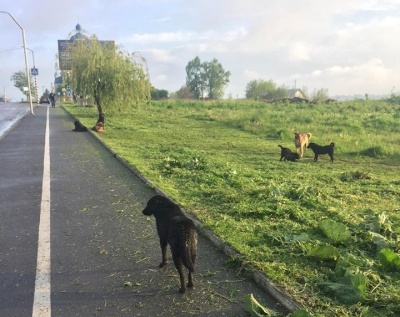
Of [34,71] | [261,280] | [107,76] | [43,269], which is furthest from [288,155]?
[34,71]

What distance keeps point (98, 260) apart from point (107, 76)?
23.0 m

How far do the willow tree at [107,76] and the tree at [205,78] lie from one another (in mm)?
89603

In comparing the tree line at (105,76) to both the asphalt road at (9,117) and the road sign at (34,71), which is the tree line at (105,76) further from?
the road sign at (34,71)

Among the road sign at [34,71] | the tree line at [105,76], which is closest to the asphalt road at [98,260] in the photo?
the tree line at [105,76]

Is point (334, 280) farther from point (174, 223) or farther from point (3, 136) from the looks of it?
point (3, 136)

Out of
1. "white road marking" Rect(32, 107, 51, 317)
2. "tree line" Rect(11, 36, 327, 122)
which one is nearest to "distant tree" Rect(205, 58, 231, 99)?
"tree line" Rect(11, 36, 327, 122)

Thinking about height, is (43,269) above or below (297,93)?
below

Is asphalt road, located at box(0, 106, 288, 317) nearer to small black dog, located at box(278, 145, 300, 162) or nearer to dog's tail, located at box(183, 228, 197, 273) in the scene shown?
dog's tail, located at box(183, 228, 197, 273)

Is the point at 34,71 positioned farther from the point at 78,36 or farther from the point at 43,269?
the point at 43,269

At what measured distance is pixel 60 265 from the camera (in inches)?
178

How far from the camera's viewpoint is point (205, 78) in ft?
386

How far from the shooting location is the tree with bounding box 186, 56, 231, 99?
383ft

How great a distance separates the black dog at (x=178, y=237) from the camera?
12.2 ft

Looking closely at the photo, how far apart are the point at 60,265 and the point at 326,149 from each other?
10581mm
